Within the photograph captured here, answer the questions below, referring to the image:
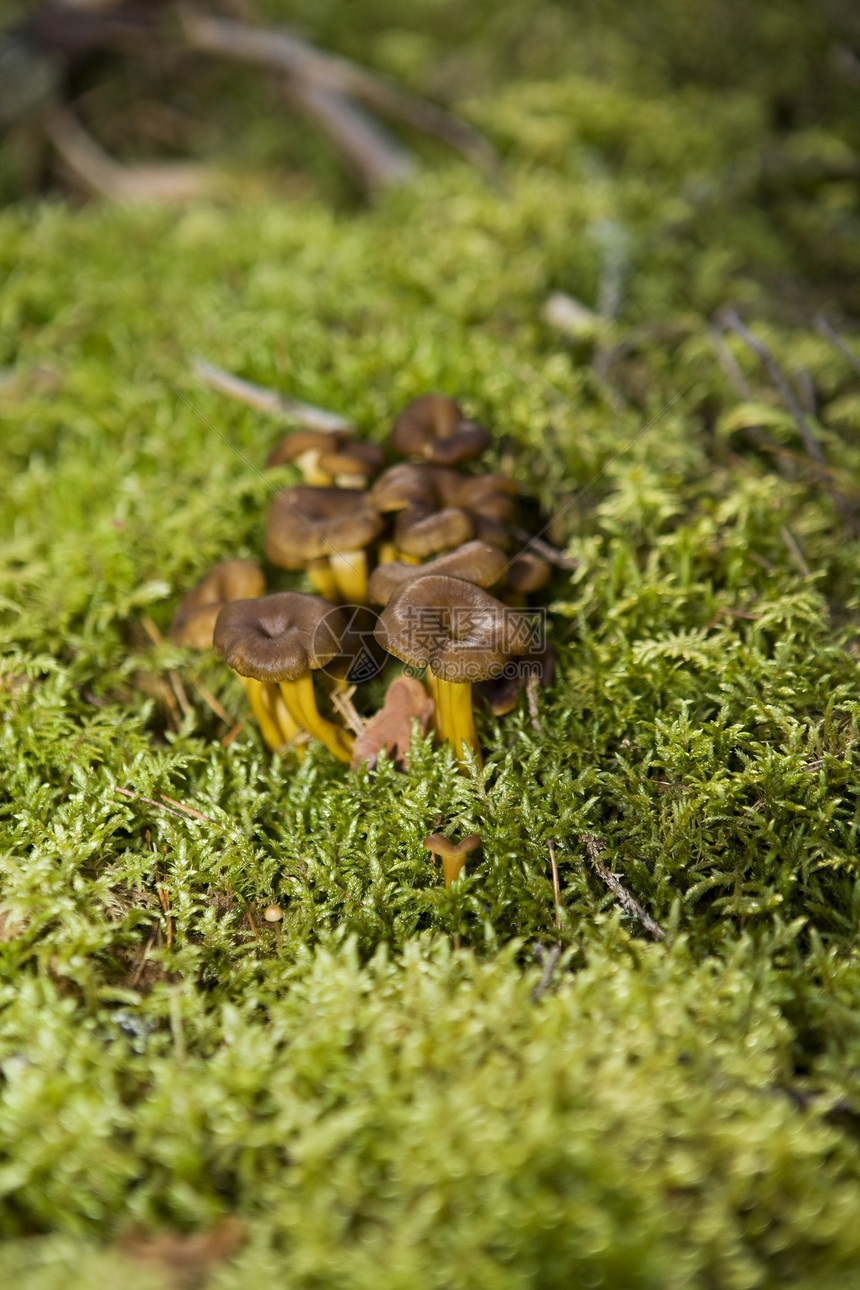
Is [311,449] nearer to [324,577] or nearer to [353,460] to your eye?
[353,460]

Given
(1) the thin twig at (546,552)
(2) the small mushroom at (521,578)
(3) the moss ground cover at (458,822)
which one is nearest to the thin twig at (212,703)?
(3) the moss ground cover at (458,822)

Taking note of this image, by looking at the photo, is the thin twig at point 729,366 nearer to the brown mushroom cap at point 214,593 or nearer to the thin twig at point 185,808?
the brown mushroom cap at point 214,593

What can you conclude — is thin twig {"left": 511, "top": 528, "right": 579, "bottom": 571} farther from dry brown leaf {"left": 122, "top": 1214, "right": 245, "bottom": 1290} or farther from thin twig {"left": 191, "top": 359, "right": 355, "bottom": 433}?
dry brown leaf {"left": 122, "top": 1214, "right": 245, "bottom": 1290}

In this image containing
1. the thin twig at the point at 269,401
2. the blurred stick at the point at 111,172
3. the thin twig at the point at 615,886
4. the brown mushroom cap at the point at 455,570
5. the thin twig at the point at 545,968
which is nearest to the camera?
the thin twig at the point at 545,968

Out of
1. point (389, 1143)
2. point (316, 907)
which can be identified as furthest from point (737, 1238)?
point (316, 907)

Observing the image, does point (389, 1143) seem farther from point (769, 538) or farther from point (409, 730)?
point (769, 538)

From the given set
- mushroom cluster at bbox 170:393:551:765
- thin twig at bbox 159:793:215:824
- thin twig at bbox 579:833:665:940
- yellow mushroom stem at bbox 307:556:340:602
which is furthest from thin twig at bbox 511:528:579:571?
thin twig at bbox 159:793:215:824

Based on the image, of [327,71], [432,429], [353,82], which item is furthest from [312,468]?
[327,71]
